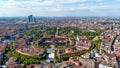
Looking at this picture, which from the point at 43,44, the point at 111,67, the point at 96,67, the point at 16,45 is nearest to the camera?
the point at 111,67

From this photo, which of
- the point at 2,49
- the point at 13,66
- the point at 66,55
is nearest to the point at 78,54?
the point at 66,55

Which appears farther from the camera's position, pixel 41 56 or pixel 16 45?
pixel 16 45

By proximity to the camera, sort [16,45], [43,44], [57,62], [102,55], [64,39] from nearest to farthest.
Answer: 1. [57,62]
2. [102,55]
3. [16,45]
4. [43,44]
5. [64,39]

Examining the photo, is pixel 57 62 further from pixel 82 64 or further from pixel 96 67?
pixel 96 67

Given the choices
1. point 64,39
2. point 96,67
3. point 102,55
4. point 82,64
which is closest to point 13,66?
point 82,64

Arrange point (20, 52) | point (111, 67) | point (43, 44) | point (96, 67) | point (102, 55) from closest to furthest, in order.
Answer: point (111, 67) → point (96, 67) → point (102, 55) → point (20, 52) → point (43, 44)

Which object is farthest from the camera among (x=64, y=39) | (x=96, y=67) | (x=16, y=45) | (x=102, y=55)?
(x=64, y=39)

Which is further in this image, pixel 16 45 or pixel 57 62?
pixel 16 45

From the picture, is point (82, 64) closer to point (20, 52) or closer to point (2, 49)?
point (20, 52)
